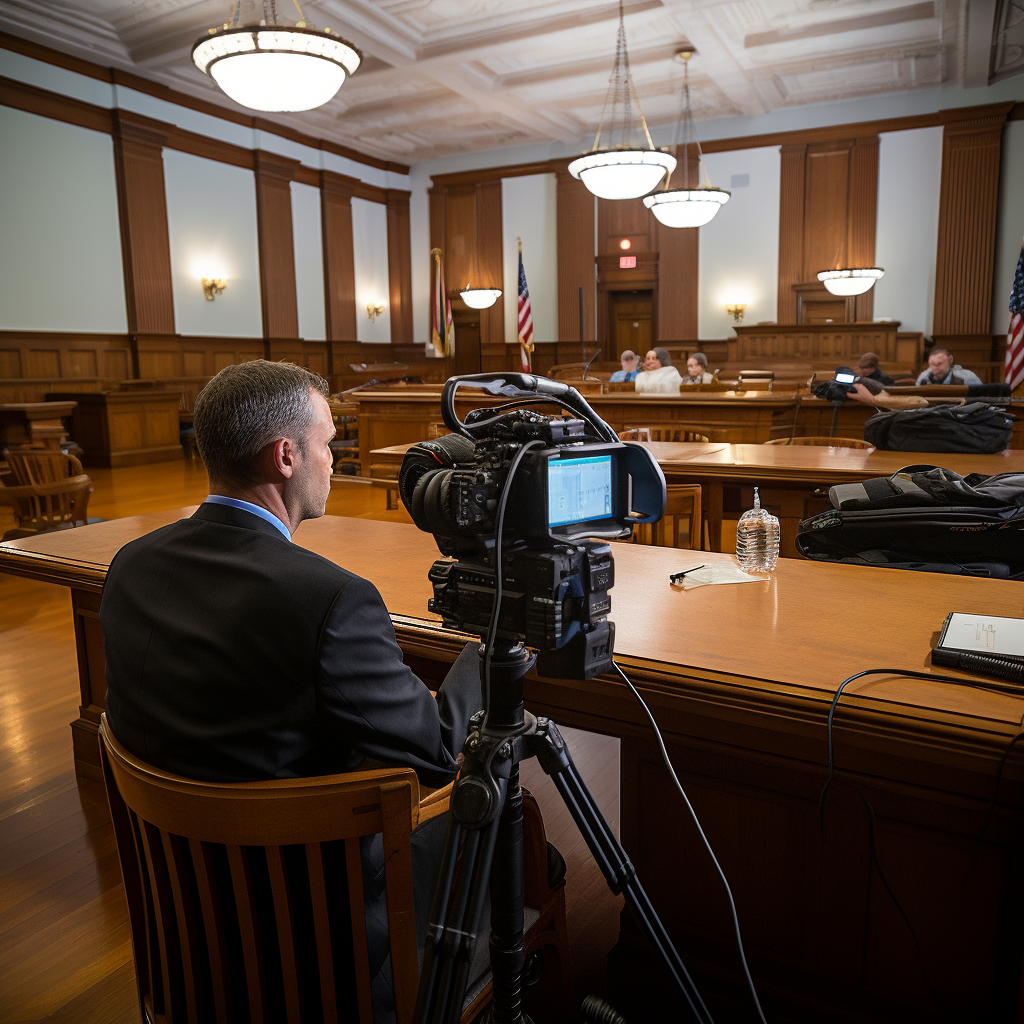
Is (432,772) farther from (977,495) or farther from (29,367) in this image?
(29,367)

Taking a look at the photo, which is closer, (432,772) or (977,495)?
(432,772)

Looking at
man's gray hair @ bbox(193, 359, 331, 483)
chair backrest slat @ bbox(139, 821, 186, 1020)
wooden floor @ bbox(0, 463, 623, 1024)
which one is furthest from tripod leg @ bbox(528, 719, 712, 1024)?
wooden floor @ bbox(0, 463, 623, 1024)

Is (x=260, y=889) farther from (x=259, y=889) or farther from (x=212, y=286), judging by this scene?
(x=212, y=286)

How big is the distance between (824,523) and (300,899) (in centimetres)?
146

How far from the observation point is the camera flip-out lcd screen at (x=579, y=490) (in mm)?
921

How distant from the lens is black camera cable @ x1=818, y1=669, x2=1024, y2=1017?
110 cm

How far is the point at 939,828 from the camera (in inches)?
51.0

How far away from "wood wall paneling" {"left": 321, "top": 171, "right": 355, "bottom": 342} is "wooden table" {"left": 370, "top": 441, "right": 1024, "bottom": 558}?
10708 mm

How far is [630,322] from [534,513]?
41.9ft

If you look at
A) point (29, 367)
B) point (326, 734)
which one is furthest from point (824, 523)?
point (29, 367)

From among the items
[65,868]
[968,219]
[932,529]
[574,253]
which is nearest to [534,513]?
[932,529]

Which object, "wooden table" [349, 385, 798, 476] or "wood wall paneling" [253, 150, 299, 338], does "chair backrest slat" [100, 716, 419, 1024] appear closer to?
"wooden table" [349, 385, 798, 476]

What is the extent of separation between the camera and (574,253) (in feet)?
43.1

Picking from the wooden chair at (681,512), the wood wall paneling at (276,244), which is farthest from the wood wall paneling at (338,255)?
the wooden chair at (681,512)
